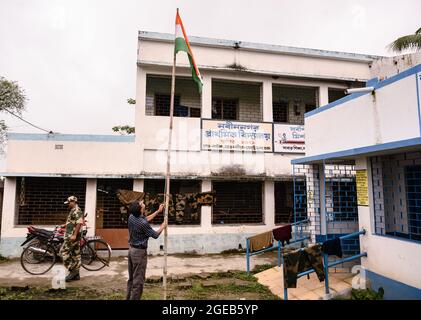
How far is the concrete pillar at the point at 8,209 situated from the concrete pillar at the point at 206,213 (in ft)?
19.3

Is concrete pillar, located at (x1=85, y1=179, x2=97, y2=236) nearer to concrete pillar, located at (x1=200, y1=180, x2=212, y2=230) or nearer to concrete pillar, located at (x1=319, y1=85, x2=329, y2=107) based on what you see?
concrete pillar, located at (x1=200, y1=180, x2=212, y2=230)

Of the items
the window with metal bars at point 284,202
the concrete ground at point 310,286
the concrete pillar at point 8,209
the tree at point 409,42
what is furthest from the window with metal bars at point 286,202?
the concrete pillar at point 8,209

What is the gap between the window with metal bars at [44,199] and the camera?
29.6 ft

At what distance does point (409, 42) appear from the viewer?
468 inches

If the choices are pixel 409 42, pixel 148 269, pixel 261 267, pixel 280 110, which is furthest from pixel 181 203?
pixel 409 42

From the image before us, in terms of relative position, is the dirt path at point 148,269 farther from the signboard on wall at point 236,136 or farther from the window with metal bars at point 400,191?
the signboard on wall at point 236,136

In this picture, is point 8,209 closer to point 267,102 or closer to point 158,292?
point 158,292

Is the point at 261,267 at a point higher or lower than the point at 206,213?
lower

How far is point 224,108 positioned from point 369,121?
6.83m

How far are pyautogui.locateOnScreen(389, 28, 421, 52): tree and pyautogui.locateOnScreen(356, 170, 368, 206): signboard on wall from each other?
9.32 meters

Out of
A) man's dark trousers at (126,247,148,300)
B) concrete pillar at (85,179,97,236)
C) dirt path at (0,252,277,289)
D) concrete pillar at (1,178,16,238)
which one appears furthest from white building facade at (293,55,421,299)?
Answer: concrete pillar at (1,178,16,238)

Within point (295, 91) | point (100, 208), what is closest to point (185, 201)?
point (100, 208)
